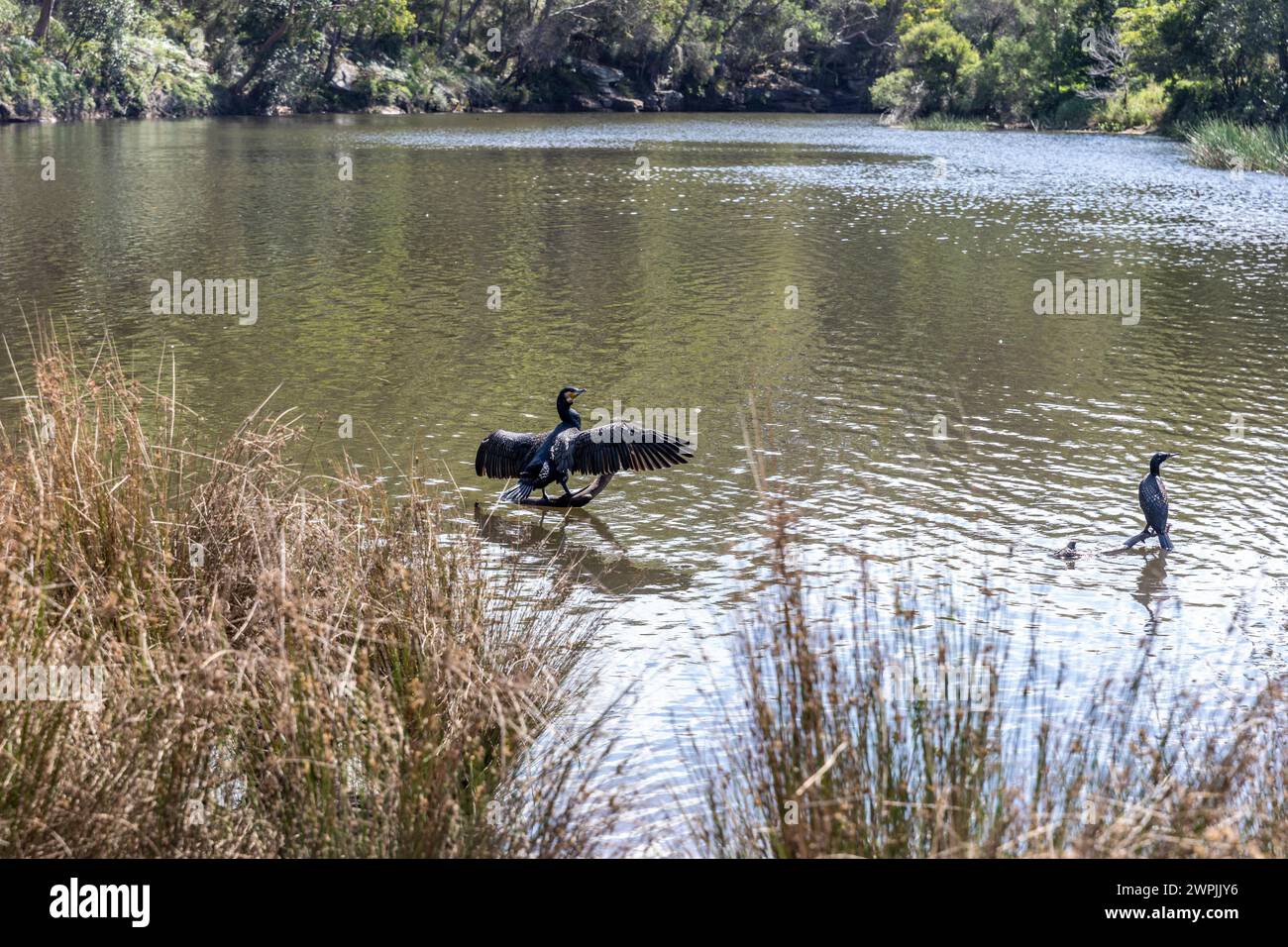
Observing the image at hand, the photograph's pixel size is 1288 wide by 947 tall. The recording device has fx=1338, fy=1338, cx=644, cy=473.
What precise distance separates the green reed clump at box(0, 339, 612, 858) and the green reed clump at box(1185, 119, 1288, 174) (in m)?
30.2

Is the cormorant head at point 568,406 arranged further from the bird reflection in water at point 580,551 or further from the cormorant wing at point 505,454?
the bird reflection in water at point 580,551

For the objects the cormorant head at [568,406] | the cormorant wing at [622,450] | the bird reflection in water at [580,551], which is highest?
the cormorant head at [568,406]

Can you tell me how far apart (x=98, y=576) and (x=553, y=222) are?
729 inches

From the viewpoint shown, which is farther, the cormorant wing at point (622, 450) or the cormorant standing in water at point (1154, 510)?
the cormorant wing at point (622, 450)

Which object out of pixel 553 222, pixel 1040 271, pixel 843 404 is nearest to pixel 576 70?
pixel 553 222

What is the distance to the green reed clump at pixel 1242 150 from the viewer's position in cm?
3092

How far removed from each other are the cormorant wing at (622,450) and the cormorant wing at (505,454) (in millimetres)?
308

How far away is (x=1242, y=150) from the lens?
31891 millimetres

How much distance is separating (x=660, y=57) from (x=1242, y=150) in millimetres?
46809

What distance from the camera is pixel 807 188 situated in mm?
28578

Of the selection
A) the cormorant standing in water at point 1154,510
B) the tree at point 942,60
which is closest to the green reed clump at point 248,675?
the cormorant standing in water at point 1154,510

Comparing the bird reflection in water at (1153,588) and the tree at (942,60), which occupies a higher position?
the tree at (942,60)

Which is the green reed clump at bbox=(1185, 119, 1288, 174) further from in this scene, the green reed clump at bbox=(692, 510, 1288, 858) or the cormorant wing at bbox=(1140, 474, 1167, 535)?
the green reed clump at bbox=(692, 510, 1288, 858)

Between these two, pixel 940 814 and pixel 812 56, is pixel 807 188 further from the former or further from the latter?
pixel 812 56
